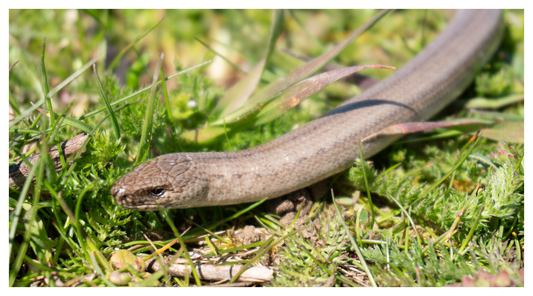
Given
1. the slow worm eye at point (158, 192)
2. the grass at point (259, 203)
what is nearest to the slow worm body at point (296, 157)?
the slow worm eye at point (158, 192)

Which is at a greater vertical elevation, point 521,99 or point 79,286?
point 521,99

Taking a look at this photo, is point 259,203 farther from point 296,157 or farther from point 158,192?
point 158,192

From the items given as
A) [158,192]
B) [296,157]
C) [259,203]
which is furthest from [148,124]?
[296,157]

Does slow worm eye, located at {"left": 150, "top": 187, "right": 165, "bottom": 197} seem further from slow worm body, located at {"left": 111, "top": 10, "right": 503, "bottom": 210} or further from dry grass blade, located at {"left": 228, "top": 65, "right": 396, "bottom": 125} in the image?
dry grass blade, located at {"left": 228, "top": 65, "right": 396, "bottom": 125}

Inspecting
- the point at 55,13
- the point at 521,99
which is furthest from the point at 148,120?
the point at 521,99

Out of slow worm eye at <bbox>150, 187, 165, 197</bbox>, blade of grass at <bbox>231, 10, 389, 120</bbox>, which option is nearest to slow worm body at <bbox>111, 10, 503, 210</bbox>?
slow worm eye at <bbox>150, 187, 165, 197</bbox>

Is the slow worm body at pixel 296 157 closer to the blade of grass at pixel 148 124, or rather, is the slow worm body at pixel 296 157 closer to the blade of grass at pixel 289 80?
the blade of grass at pixel 148 124

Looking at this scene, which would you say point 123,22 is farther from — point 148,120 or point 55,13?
point 148,120
